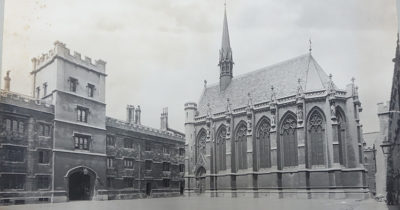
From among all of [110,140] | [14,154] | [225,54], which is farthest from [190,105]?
[14,154]

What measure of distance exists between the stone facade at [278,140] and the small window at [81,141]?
463 cm

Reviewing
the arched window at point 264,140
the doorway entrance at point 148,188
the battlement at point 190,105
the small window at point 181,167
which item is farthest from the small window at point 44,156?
the arched window at point 264,140

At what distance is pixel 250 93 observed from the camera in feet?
58.9

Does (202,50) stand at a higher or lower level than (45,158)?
higher

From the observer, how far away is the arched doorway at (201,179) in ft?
52.4

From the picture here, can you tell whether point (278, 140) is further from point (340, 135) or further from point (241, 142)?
point (340, 135)

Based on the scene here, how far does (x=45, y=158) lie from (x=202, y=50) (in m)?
4.75

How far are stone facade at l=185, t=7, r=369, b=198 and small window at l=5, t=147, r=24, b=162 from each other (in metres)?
6.36

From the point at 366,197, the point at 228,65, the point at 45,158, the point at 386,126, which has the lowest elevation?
the point at 366,197

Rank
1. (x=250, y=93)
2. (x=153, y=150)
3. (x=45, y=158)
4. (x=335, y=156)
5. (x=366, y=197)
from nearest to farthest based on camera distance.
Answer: (x=45, y=158) → (x=153, y=150) → (x=366, y=197) → (x=335, y=156) → (x=250, y=93)

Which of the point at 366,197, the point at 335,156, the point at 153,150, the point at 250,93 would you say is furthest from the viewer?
the point at 250,93

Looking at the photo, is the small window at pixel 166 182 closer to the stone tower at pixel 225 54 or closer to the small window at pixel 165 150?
the small window at pixel 165 150

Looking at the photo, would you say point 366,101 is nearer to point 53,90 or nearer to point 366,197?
point 366,197

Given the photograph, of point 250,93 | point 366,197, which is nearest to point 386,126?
point 366,197
